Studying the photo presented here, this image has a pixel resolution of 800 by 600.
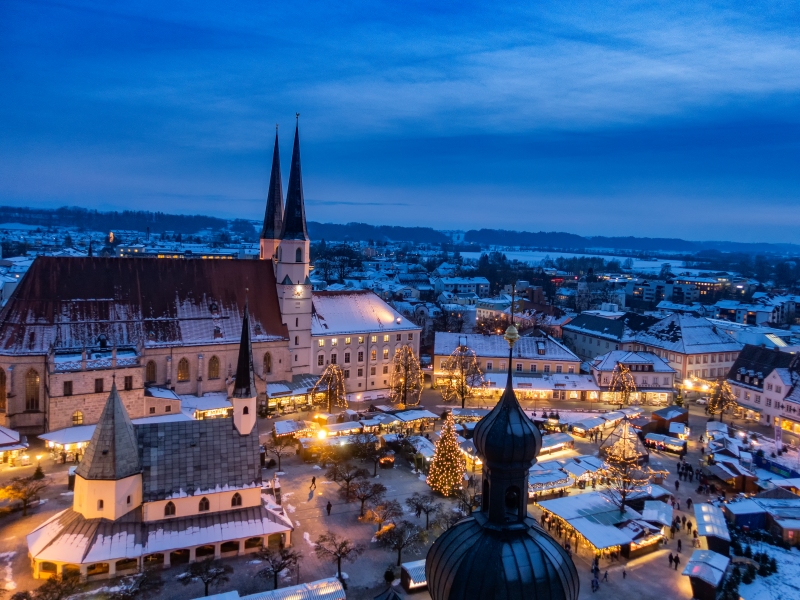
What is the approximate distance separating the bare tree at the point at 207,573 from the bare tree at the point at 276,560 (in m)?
1.47

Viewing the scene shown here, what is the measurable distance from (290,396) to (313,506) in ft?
55.9

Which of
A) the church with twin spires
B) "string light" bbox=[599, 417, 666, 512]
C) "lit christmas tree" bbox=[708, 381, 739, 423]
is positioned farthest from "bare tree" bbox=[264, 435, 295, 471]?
"lit christmas tree" bbox=[708, 381, 739, 423]

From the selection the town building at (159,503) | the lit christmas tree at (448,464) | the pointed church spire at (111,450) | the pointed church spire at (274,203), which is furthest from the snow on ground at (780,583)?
the pointed church spire at (274,203)

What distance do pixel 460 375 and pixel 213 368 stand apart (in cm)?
2116

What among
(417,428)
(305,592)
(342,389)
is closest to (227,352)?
(342,389)

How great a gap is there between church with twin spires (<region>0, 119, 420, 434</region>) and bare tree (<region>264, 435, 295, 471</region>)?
504 cm

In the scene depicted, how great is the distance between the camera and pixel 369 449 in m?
37.7

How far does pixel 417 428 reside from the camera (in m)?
43.8

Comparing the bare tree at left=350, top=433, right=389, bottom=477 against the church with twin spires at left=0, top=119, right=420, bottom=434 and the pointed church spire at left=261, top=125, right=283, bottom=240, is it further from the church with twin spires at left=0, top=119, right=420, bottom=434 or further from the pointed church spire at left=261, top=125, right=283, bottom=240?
the pointed church spire at left=261, top=125, right=283, bottom=240

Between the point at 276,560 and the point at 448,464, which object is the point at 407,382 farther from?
the point at 276,560

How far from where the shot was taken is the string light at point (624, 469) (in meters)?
31.2

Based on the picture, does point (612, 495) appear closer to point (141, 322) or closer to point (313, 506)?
point (313, 506)

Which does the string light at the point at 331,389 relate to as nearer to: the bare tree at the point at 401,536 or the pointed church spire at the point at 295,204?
the pointed church spire at the point at 295,204

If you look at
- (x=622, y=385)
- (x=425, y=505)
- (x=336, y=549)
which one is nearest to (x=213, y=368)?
(x=425, y=505)
